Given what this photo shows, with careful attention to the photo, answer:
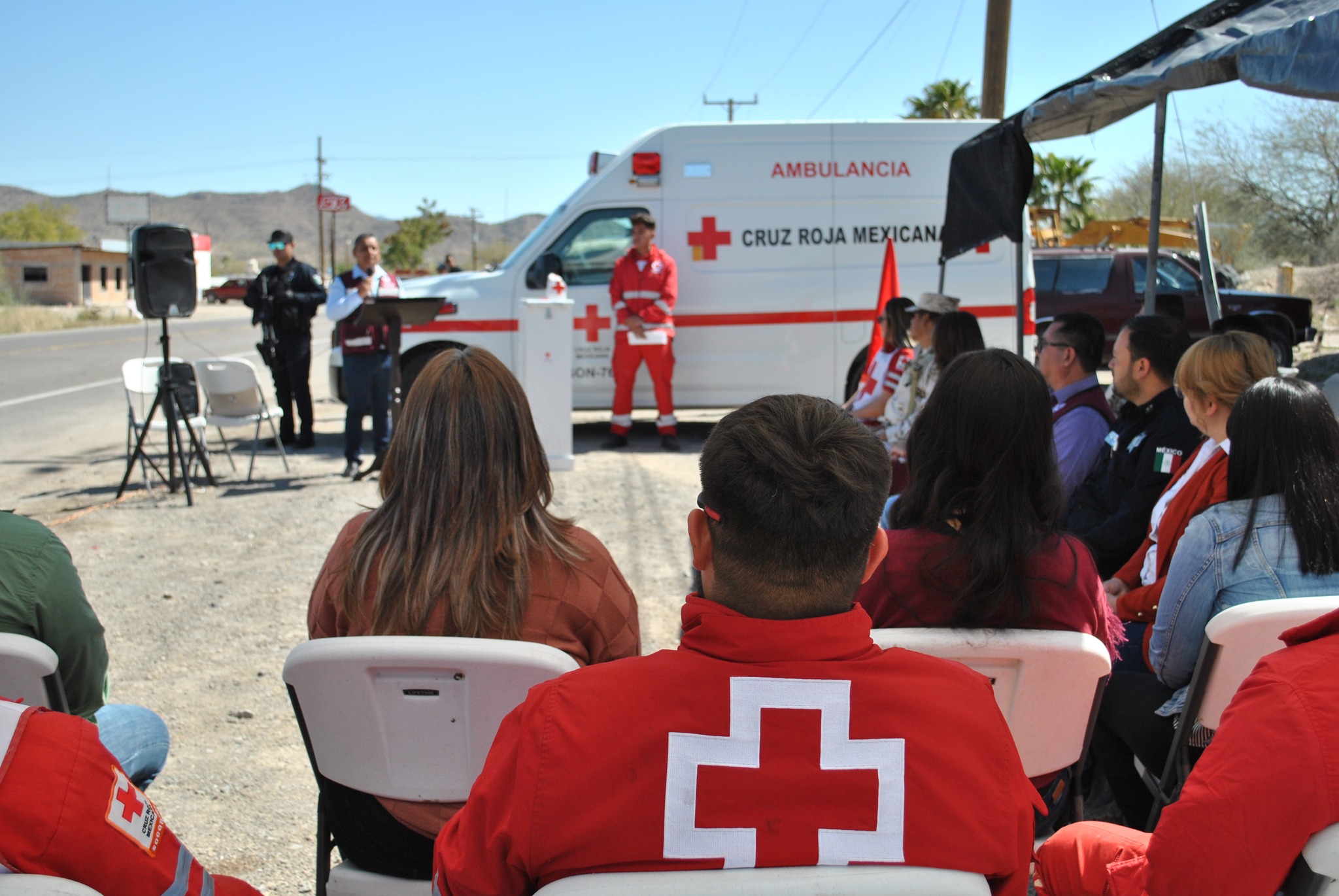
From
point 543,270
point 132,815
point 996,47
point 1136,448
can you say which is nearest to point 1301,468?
point 1136,448

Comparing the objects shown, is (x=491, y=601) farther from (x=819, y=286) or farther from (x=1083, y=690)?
(x=819, y=286)

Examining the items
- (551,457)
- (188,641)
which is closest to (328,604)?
(188,641)

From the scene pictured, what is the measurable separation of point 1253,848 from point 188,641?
4.46 m

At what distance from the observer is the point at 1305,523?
2.36 metres

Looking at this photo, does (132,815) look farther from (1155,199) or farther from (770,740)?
(1155,199)

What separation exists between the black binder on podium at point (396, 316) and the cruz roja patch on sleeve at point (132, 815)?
614 centimetres

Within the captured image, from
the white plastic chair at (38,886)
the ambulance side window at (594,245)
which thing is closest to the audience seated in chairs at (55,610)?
the white plastic chair at (38,886)

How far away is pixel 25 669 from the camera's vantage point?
6.32 feet

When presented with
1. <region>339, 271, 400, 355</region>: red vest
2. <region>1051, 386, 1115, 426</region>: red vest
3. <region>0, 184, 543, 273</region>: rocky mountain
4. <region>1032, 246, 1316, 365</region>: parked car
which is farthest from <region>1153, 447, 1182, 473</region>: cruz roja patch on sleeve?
<region>0, 184, 543, 273</region>: rocky mountain

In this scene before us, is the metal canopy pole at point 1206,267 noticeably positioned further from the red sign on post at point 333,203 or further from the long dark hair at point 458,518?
the red sign on post at point 333,203

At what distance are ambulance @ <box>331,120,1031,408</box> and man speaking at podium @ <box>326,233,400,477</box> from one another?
89 cm

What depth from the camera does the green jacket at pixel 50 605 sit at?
2148 millimetres

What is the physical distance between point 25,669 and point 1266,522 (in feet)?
8.95

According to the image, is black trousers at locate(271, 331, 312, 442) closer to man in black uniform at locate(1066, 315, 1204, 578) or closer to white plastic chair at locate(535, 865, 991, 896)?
man in black uniform at locate(1066, 315, 1204, 578)
